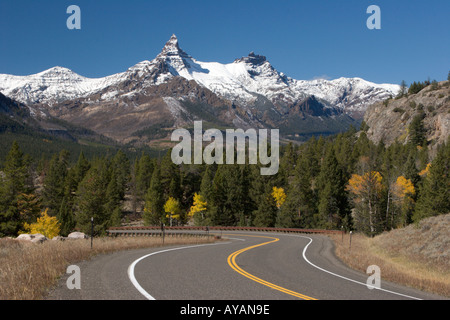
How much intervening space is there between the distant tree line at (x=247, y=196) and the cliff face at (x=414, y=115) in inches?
1182

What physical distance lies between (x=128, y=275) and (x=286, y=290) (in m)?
5.22

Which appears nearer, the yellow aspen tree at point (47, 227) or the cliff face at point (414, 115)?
the yellow aspen tree at point (47, 227)

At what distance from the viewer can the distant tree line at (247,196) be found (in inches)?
2172

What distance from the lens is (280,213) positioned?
212ft

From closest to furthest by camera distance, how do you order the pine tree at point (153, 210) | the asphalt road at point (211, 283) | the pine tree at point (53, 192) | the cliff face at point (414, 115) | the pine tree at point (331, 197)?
the asphalt road at point (211, 283) < the pine tree at point (331, 197) < the pine tree at point (153, 210) < the pine tree at point (53, 192) < the cliff face at point (414, 115)

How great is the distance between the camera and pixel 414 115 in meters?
134

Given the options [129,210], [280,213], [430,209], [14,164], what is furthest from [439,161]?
[129,210]

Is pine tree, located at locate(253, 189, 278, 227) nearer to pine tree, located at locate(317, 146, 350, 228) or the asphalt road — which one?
pine tree, located at locate(317, 146, 350, 228)

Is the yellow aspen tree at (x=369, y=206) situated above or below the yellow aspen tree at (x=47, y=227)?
above

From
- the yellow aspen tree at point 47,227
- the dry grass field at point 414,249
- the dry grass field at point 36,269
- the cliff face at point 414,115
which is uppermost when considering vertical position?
the cliff face at point 414,115

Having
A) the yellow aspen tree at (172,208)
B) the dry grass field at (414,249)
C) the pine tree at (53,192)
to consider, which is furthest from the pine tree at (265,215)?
the pine tree at (53,192)

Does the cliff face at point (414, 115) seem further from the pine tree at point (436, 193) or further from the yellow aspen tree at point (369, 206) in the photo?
the yellow aspen tree at point (369, 206)

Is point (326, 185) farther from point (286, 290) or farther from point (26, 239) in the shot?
point (286, 290)

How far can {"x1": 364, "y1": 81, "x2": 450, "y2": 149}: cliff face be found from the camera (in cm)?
12050
